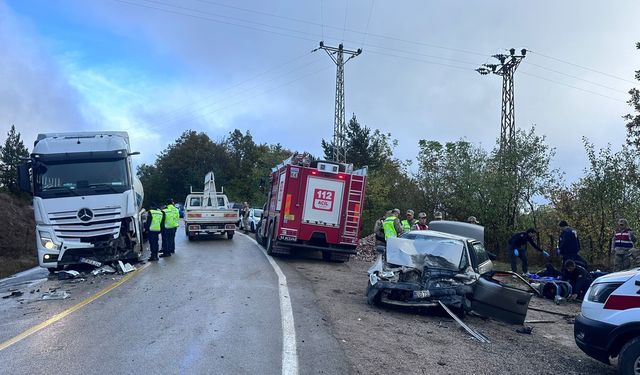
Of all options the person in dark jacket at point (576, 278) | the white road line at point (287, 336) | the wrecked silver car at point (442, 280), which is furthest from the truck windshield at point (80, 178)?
the person in dark jacket at point (576, 278)

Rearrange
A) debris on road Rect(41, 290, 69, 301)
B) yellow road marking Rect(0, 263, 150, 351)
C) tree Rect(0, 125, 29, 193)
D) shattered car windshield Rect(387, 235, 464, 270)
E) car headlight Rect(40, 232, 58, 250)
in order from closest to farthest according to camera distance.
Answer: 1. yellow road marking Rect(0, 263, 150, 351)
2. shattered car windshield Rect(387, 235, 464, 270)
3. debris on road Rect(41, 290, 69, 301)
4. car headlight Rect(40, 232, 58, 250)
5. tree Rect(0, 125, 29, 193)

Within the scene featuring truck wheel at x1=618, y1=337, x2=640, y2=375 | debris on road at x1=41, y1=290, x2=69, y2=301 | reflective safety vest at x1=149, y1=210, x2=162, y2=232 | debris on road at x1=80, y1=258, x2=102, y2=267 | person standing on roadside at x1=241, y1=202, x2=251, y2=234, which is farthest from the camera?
person standing on roadside at x1=241, y1=202, x2=251, y2=234

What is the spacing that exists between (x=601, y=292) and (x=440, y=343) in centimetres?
206

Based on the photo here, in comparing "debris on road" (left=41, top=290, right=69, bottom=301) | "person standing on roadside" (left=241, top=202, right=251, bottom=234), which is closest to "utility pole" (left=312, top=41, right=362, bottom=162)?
"person standing on roadside" (left=241, top=202, right=251, bottom=234)

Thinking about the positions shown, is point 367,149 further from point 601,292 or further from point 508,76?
point 601,292

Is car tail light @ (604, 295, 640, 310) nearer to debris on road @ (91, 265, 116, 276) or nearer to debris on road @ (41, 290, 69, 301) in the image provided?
debris on road @ (41, 290, 69, 301)

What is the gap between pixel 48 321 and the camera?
7500 mm

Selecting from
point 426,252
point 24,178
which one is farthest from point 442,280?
point 24,178

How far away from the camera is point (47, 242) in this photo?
39.4 feet

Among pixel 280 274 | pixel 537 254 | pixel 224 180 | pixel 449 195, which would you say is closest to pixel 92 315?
pixel 280 274

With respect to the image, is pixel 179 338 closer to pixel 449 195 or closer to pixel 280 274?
pixel 280 274

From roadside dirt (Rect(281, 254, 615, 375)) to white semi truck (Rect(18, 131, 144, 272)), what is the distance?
565cm

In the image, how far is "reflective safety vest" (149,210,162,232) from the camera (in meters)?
15.7

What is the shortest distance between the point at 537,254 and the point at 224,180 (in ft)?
183
